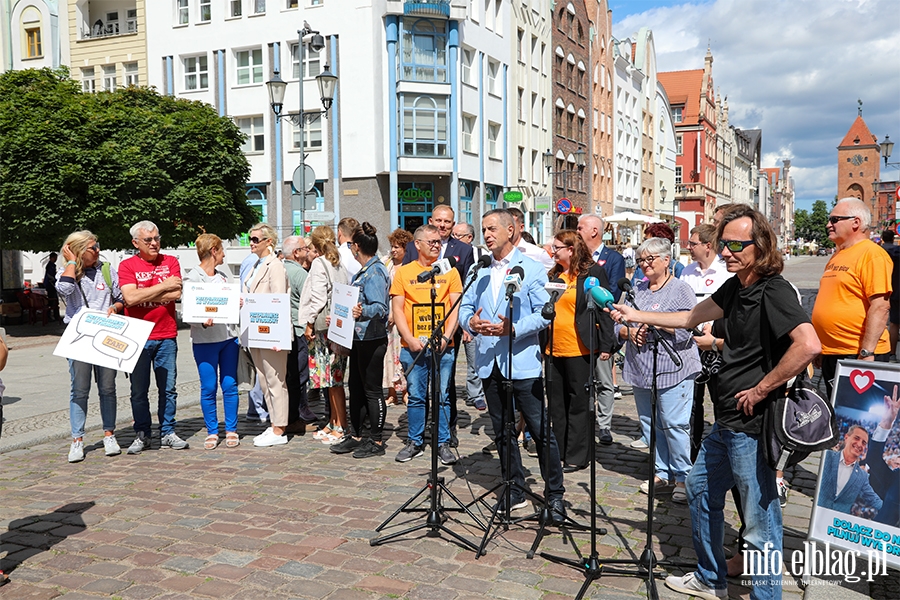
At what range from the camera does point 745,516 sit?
13.0 ft

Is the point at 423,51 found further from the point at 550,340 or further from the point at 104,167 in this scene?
the point at 550,340

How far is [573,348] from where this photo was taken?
20.7ft

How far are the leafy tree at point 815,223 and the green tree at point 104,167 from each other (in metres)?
131

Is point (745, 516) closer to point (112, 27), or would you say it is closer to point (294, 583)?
point (294, 583)

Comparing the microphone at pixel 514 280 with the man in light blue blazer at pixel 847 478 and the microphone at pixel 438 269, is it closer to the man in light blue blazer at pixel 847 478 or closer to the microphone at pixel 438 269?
the microphone at pixel 438 269

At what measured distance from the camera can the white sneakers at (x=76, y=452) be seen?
7.21m

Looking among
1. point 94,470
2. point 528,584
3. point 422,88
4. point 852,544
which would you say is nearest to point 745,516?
point 852,544

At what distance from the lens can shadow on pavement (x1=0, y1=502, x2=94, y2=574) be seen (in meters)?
4.95

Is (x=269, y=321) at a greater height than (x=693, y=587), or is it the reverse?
(x=269, y=321)

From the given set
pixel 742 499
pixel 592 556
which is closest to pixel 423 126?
pixel 592 556

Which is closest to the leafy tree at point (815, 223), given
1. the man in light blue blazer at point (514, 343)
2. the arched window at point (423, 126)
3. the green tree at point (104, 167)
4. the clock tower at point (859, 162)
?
the clock tower at point (859, 162)

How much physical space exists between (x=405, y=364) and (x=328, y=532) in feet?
8.29

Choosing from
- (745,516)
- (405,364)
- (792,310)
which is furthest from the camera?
(405,364)

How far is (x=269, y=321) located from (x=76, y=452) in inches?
84.5
